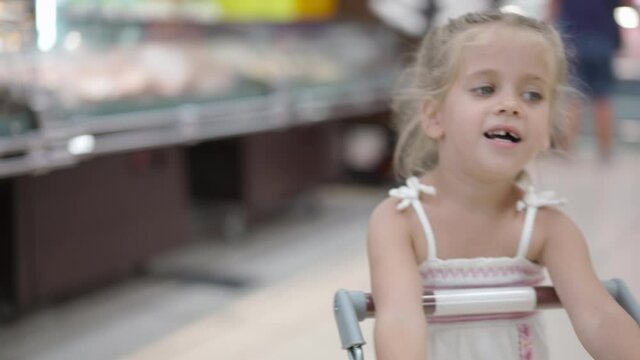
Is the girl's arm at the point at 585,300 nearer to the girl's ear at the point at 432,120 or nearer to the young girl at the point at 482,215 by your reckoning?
the young girl at the point at 482,215

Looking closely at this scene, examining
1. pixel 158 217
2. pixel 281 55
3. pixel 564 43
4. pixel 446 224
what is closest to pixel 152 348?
pixel 158 217

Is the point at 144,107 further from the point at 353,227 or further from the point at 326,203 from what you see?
the point at 326,203

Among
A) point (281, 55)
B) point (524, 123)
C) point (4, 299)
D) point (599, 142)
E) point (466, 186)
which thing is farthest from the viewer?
point (599, 142)

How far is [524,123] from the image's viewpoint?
3.40 ft

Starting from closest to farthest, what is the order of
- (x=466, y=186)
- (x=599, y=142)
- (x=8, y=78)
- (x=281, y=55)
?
(x=466, y=186), (x=8, y=78), (x=281, y=55), (x=599, y=142)

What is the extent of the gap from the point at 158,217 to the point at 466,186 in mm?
1891

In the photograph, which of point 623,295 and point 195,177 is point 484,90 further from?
point 195,177

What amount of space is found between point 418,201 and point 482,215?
0.09m

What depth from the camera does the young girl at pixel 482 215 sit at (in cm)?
105

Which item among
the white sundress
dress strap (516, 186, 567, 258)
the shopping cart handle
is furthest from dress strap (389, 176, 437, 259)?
the shopping cart handle

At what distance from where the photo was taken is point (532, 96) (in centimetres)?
107

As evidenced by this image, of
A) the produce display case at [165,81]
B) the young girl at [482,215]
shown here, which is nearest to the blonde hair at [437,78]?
the young girl at [482,215]

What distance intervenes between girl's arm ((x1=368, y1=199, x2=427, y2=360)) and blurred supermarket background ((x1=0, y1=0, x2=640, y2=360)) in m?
0.25

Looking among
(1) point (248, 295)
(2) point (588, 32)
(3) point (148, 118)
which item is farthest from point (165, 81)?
(2) point (588, 32)
